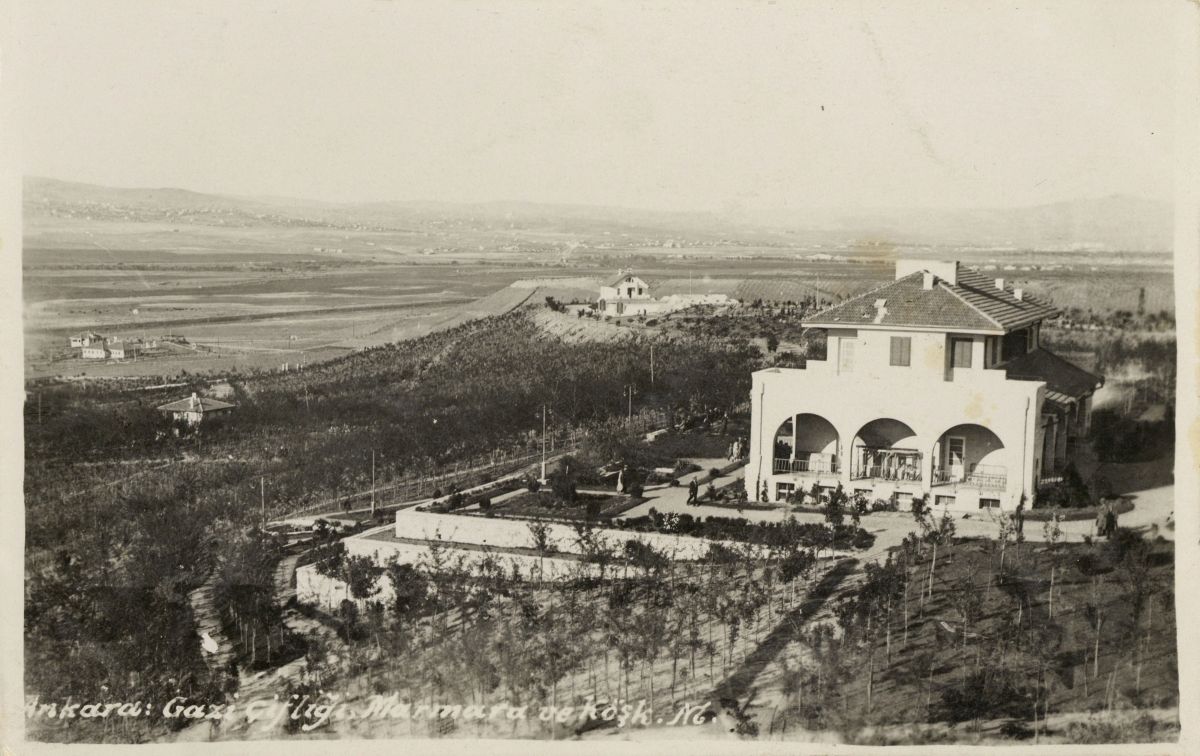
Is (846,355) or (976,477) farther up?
(846,355)

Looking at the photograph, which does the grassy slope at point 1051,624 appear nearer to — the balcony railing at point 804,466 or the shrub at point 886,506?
the shrub at point 886,506

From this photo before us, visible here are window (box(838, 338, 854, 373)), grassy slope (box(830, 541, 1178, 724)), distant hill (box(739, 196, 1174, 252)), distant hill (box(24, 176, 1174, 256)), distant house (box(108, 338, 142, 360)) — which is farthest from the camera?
window (box(838, 338, 854, 373))

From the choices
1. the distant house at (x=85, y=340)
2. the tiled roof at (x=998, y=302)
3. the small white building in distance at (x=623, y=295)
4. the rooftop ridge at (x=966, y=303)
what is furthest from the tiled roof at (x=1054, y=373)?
the distant house at (x=85, y=340)

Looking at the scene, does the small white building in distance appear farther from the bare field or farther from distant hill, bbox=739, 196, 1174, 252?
distant hill, bbox=739, 196, 1174, 252

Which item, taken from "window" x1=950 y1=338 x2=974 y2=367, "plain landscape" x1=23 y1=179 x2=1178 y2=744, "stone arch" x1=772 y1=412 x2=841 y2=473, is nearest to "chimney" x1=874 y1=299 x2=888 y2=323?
"window" x1=950 y1=338 x2=974 y2=367

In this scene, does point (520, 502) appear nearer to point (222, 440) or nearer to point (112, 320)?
point (222, 440)

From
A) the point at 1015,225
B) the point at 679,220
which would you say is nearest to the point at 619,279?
the point at 679,220

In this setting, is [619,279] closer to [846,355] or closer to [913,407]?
[846,355]
